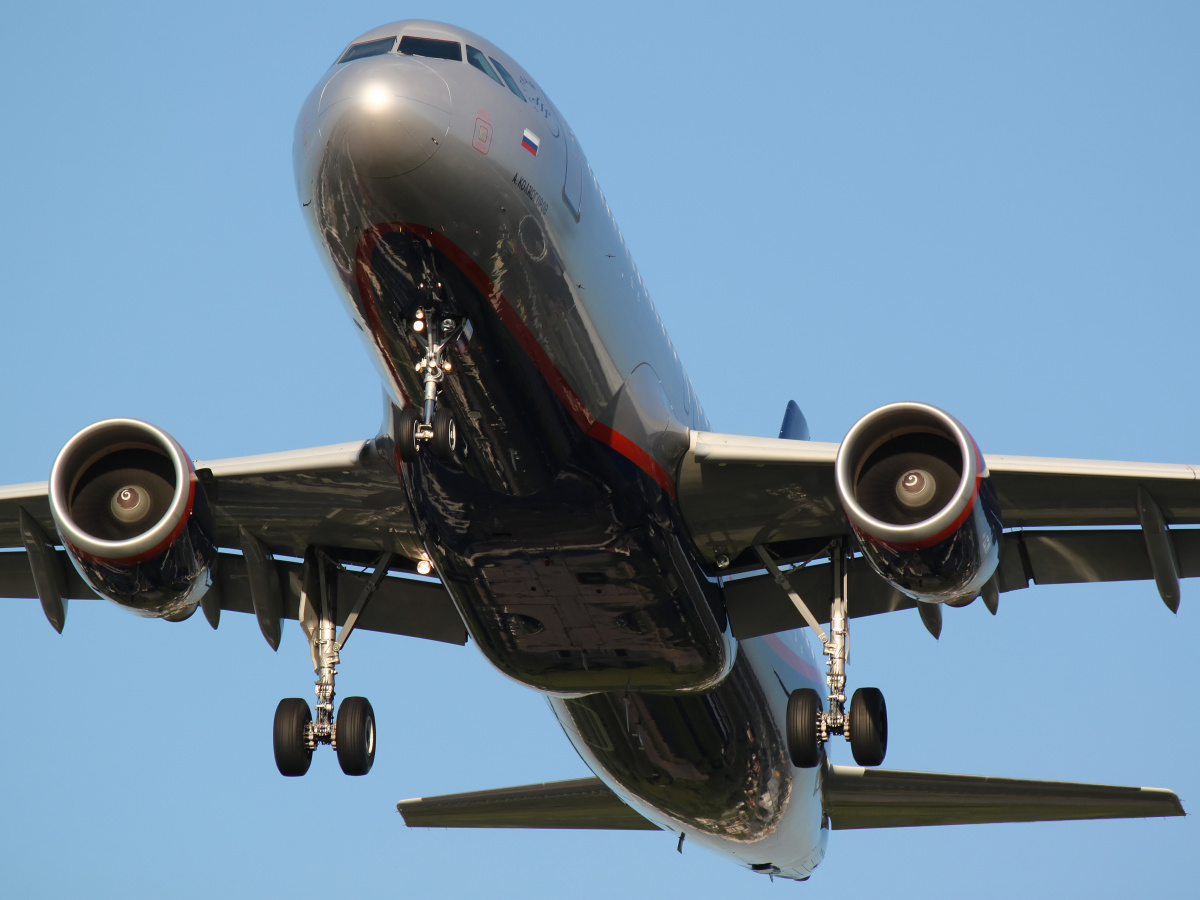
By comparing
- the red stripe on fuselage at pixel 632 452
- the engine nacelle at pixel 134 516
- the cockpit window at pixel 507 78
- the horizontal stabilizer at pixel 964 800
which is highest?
the cockpit window at pixel 507 78

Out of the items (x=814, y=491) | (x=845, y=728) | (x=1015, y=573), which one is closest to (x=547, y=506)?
(x=814, y=491)

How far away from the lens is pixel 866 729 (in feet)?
47.1

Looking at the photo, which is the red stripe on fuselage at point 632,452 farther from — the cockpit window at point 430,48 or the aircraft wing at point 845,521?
the cockpit window at point 430,48

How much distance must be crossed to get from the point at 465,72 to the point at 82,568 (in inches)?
221

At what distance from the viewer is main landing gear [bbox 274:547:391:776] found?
15.1m

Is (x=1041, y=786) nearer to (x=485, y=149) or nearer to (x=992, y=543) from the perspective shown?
(x=992, y=543)

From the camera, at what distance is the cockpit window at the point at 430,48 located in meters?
11.6

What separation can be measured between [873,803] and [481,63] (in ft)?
40.4

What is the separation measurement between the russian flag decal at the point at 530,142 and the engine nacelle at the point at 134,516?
430 cm

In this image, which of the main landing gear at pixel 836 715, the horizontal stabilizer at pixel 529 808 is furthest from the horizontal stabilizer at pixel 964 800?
the main landing gear at pixel 836 715

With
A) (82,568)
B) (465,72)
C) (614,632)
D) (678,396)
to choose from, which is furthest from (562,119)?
(82,568)

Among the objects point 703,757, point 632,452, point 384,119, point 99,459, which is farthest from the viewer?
point 703,757

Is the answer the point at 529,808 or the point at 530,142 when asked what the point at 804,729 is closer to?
the point at 530,142

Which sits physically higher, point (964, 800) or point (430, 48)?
point (430, 48)
